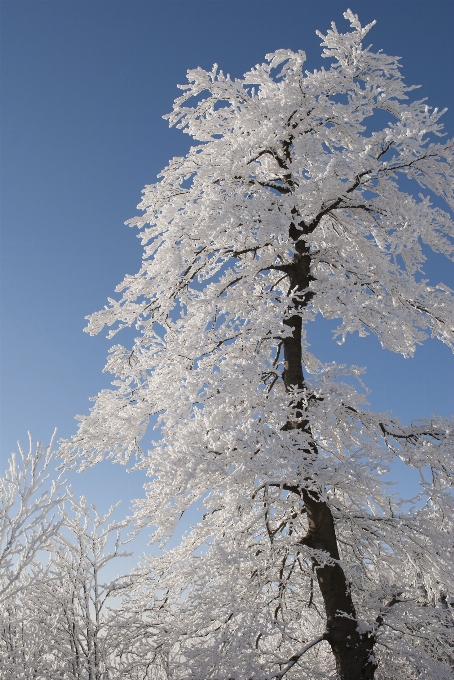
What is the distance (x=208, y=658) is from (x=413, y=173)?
20.3 feet

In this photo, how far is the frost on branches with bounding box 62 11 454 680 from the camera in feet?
16.4

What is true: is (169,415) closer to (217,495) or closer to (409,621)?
(217,495)

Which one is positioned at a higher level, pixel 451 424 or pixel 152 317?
pixel 152 317

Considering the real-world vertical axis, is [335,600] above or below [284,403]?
below

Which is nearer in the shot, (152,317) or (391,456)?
(391,456)

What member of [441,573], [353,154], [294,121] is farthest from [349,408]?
[294,121]

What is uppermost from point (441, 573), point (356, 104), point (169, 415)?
point (356, 104)

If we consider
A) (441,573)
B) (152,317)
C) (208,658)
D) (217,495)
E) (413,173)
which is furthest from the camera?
(152,317)

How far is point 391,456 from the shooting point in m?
4.95

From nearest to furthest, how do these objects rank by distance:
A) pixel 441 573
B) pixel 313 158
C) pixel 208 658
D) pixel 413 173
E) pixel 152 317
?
pixel 208 658, pixel 441 573, pixel 313 158, pixel 413 173, pixel 152 317

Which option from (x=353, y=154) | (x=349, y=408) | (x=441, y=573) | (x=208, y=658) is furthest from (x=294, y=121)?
(x=208, y=658)

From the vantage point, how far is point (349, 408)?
245 inches

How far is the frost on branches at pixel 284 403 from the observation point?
197 inches

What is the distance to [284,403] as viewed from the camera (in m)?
5.27
